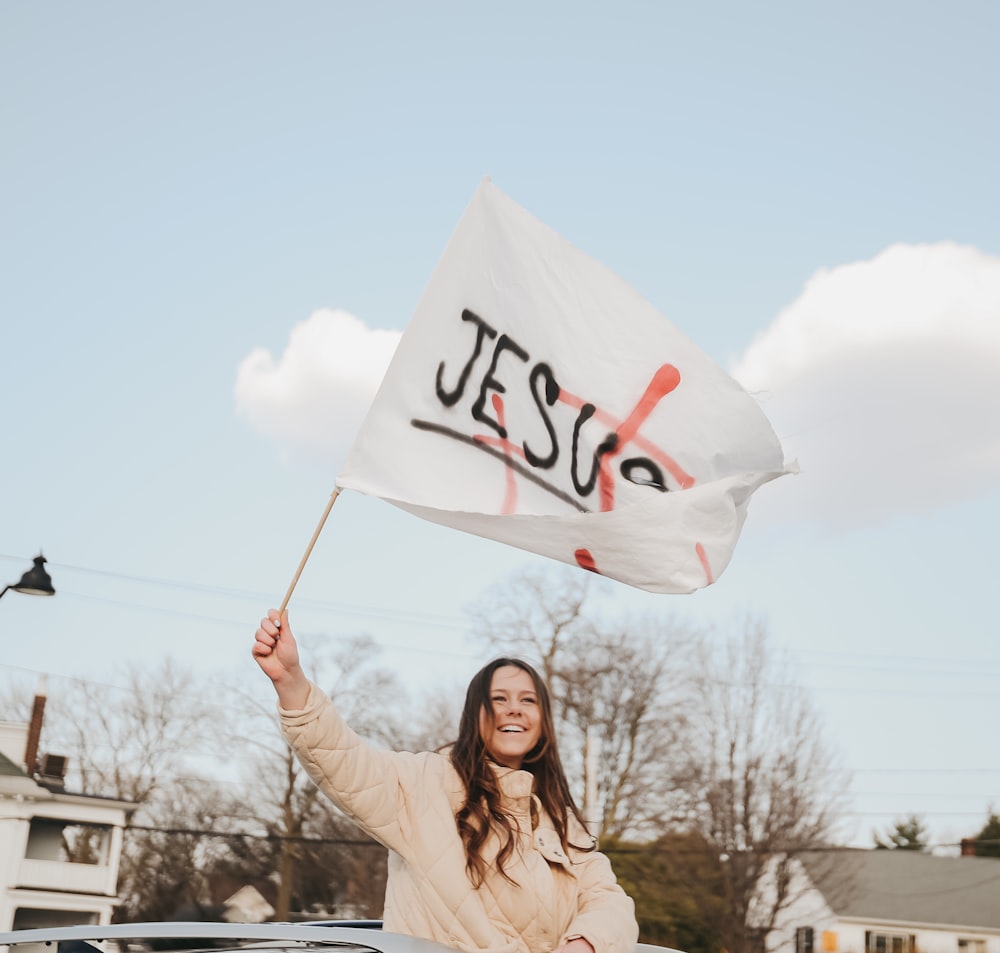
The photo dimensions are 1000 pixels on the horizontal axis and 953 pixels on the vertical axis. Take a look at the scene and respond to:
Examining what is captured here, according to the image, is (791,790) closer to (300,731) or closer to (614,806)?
(614,806)

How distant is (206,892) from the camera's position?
134 ft

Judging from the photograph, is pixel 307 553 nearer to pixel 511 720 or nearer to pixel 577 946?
pixel 511 720

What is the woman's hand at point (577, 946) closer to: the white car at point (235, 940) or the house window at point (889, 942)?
the white car at point (235, 940)

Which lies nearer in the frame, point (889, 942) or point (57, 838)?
point (57, 838)

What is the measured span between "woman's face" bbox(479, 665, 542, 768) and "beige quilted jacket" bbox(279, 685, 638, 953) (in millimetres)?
136

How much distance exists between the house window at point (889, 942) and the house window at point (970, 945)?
6.40ft

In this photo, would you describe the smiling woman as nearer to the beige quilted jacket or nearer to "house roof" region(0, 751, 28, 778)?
the beige quilted jacket

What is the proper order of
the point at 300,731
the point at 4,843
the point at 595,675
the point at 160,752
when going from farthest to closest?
the point at 160,752
the point at 595,675
the point at 4,843
the point at 300,731

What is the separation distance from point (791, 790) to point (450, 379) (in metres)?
35.9

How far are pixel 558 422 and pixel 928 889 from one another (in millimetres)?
53468

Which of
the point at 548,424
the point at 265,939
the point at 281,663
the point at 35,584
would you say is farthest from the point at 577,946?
the point at 35,584

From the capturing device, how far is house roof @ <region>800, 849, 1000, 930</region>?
50219mm

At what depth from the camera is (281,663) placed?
3459mm

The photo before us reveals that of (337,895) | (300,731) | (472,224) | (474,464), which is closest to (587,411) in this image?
(474,464)
